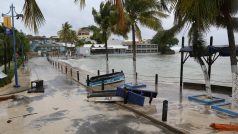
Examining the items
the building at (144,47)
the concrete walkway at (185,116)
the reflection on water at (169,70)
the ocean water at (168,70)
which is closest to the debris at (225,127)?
the concrete walkway at (185,116)

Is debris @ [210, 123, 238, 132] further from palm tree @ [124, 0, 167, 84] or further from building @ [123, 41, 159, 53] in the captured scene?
building @ [123, 41, 159, 53]

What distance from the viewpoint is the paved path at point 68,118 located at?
9.66m

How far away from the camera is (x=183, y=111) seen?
11.7 metres

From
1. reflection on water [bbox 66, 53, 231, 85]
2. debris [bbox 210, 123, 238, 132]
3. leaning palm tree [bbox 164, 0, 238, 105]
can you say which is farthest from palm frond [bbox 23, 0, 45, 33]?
reflection on water [bbox 66, 53, 231, 85]

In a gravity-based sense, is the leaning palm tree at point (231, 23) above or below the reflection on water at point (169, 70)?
above

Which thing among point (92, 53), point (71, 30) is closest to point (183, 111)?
point (71, 30)

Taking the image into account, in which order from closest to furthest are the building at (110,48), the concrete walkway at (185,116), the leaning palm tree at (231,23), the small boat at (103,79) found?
1. the concrete walkway at (185,116)
2. the leaning palm tree at (231,23)
3. the small boat at (103,79)
4. the building at (110,48)

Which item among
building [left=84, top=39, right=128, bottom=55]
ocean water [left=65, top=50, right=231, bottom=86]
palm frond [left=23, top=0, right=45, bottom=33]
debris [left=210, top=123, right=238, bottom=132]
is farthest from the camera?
building [left=84, top=39, right=128, bottom=55]

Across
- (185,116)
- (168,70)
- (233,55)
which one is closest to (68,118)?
(185,116)

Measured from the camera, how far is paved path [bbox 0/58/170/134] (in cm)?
966

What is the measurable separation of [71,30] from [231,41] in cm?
9419

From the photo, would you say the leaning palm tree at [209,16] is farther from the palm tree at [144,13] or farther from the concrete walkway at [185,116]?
the palm tree at [144,13]

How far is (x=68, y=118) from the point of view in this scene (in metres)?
11.3

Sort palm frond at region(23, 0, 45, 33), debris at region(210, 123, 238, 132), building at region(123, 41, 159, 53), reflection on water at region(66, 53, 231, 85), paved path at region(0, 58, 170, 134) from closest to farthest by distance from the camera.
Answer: palm frond at region(23, 0, 45, 33) → debris at region(210, 123, 238, 132) → paved path at region(0, 58, 170, 134) → reflection on water at region(66, 53, 231, 85) → building at region(123, 41, 159, 53)
